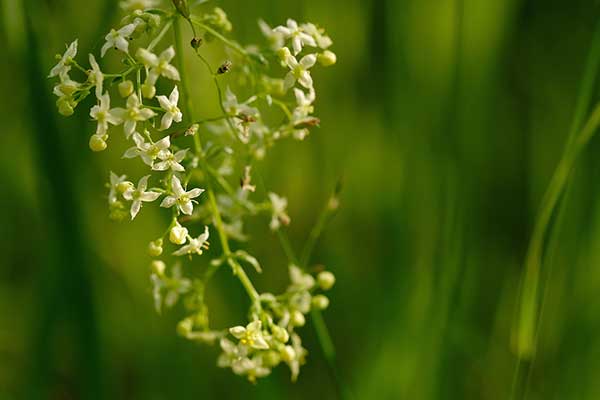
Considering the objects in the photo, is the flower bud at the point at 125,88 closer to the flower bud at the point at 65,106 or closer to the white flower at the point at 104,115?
the white flower at the point at 104,115

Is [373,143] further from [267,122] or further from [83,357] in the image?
[83,357]

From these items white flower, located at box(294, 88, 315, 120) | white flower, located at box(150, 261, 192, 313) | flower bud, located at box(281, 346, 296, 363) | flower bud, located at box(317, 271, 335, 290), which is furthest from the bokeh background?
flower bud, located at box(281, 346, 296, 363)

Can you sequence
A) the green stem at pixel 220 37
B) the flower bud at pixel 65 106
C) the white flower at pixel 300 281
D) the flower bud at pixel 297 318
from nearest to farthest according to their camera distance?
the flower bud at pixel 65 106 → the green stem at pixel 220 37 → the flower bud at pixel 297 318 → the white flower at pixel 300 281

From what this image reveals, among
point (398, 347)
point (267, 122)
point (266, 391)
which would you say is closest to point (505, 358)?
point (398, 347)

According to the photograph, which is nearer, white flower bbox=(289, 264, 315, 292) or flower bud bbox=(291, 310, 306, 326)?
flower bud bbox=(291, 310, 306, 326)

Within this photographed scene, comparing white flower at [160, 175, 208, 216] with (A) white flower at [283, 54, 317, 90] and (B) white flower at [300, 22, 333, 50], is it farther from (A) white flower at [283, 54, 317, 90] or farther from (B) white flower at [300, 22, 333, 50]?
(B) white flower at [300, 22, 333, 50]

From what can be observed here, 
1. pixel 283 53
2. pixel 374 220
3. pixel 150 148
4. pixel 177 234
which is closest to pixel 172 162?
pixel 150 148

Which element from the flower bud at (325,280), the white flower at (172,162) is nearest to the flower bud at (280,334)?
the flower bud at (325,280)
